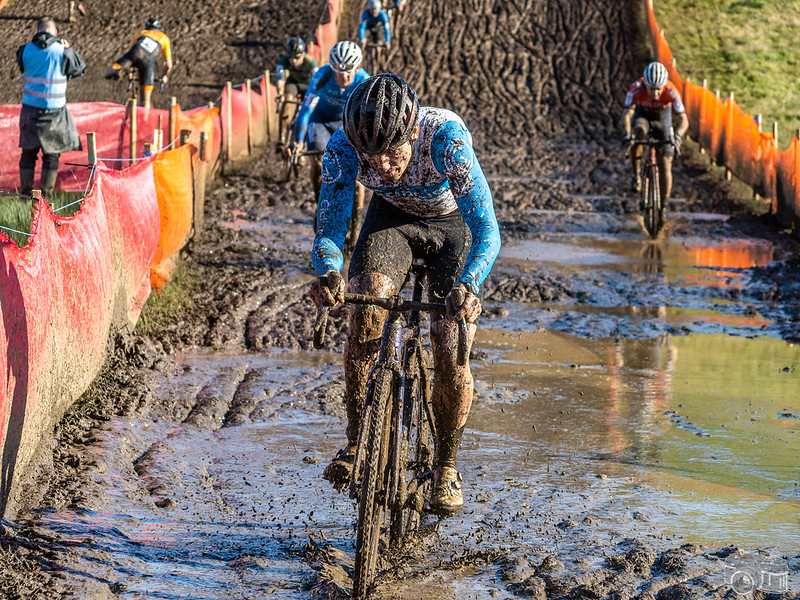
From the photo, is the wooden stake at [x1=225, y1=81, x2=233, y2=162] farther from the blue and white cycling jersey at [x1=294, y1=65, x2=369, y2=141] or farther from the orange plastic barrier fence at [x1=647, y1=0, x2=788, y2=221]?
the orange plastic barrier fence at [x1=647, y1=0, x2=788, y2=221]

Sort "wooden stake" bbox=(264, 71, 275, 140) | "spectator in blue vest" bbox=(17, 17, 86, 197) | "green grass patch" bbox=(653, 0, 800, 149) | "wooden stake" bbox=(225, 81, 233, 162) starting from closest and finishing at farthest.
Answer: "spectator in blue vest" bbox=(17, 17, 86, 197) → "wooden stake" bbox=(225, 81, 233, 162) → "wooden stake" bbox=(264, 71, 275, 140) → "green grass patch" bbox=(653, 0, 800, 149)

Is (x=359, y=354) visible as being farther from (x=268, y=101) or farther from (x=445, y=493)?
(x=268, y=101)

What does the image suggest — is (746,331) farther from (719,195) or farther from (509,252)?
(719,195)

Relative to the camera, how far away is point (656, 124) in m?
14.3

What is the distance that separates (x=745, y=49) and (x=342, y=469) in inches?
1244

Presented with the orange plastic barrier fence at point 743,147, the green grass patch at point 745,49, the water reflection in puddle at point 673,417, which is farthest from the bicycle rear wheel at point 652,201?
the green grass patch at point 745,49

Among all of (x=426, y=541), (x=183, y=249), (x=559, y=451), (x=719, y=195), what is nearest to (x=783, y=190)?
(x=719, y=195)

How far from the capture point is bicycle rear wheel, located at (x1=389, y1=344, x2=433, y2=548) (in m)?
4.53

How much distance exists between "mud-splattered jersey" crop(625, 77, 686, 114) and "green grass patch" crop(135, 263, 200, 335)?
6.76 meters

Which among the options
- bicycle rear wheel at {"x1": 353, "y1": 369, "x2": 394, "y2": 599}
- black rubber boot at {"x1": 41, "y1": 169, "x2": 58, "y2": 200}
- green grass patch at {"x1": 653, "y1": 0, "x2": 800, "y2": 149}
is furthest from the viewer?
green grass patch at {"x1": 653, "y1": 0, "x2": 800, "y2": 149}

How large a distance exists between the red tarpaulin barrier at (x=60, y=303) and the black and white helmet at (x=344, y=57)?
2.72 m

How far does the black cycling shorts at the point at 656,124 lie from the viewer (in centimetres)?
1414

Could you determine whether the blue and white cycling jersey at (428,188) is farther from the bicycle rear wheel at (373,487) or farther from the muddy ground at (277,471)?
the muddy ground at (277,471)

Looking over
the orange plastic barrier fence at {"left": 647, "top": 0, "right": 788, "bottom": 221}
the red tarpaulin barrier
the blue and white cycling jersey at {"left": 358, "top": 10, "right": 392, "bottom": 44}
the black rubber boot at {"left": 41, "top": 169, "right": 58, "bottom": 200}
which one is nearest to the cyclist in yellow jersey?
the blue and white cycling jersey at {"left": 358, "top": 10, "right": 392, "bottom": 44}
